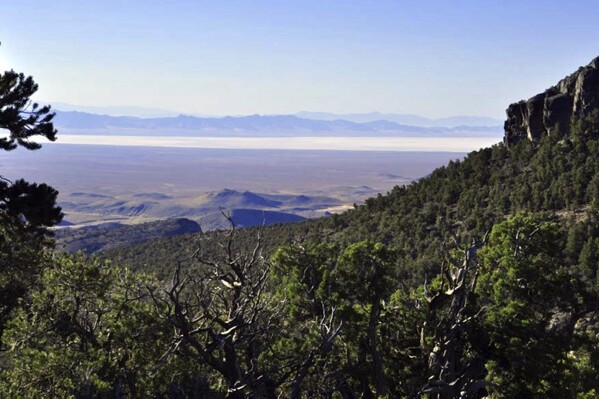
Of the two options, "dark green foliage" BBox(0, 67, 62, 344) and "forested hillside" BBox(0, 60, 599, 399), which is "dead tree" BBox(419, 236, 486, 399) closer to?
"forested hillside" BBox(0, 60, 599, 399)

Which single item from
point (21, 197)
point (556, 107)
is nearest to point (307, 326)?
point (21, 197)

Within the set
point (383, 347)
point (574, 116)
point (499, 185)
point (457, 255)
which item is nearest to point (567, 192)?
point (499, 185)

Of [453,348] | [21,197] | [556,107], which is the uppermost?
[556,107]

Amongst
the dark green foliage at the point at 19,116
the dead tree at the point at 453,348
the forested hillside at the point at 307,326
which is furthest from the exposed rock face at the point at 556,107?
the dark green foliage at the point at 19,116

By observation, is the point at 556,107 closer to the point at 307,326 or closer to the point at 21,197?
the point at 307,326

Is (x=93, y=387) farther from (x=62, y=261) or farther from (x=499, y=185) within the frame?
(x=499, y=185)

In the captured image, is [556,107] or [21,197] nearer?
[21,197]

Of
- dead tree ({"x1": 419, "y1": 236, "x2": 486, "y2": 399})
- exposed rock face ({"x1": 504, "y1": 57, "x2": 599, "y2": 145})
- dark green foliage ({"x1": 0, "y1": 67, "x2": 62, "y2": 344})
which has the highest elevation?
exposed rock face ({"x1": 504, "y1": 57, "x2": 599, "y2": 145})

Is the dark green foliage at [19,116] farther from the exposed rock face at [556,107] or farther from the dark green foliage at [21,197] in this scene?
A: the exposed rock face at [556,107]

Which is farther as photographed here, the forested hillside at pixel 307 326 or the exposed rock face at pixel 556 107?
the exposed rock face at pixel 556 107

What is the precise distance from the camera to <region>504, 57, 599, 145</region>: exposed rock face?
50.1 meters

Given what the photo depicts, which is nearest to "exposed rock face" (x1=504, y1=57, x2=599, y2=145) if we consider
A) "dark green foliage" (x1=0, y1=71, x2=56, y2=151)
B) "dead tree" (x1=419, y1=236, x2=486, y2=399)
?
"dead tree" (x1=419, y1=236, x2=486, y2=399)

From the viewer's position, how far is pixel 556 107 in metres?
52.8

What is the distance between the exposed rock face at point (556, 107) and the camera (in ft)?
164
